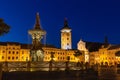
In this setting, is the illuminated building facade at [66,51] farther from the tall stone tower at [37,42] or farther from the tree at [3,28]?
the tree at [3,28]

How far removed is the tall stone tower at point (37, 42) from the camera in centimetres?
4388

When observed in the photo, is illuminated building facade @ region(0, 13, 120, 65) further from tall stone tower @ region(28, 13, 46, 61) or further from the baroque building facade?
tall stone tower @ region(28, 13, 46, 61)

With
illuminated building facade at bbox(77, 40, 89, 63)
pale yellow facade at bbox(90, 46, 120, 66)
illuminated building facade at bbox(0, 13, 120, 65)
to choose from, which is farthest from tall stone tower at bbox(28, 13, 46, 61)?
illuminated building facade at bbox(77, 40, 89, 63)

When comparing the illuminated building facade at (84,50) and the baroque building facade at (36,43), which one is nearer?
the baroque building facade at (36,43)

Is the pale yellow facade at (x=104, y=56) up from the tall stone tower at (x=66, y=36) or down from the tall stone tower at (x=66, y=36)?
down

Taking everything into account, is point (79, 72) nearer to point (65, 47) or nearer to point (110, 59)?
point (110, 59)

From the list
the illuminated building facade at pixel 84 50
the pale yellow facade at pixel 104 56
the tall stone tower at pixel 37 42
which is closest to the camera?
→ the tall stone tower at pixel 37 42

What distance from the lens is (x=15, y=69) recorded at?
3538 centimetres

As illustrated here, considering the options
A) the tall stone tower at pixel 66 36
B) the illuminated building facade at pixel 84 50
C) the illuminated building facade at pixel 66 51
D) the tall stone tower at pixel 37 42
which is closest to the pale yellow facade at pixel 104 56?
the illuminated building facade at pixel 66 51

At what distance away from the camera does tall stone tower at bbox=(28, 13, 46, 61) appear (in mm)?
43875

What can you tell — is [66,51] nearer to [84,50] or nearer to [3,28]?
[84,50]

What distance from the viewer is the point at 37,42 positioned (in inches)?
1817

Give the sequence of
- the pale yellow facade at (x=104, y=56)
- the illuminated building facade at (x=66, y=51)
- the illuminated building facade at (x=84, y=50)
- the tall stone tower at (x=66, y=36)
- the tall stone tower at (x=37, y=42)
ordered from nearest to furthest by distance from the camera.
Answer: the tall stone tower at (x=37, y=42), the illuminated building facade at (x=66, y=51), the pale yellow facade at (x=104, y=56), the illuminated building facade at (x=84, y=50), the tall stone tower at (x=66, y=36)

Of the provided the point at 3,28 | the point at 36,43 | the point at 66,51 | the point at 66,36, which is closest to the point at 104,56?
the point at 66,51
